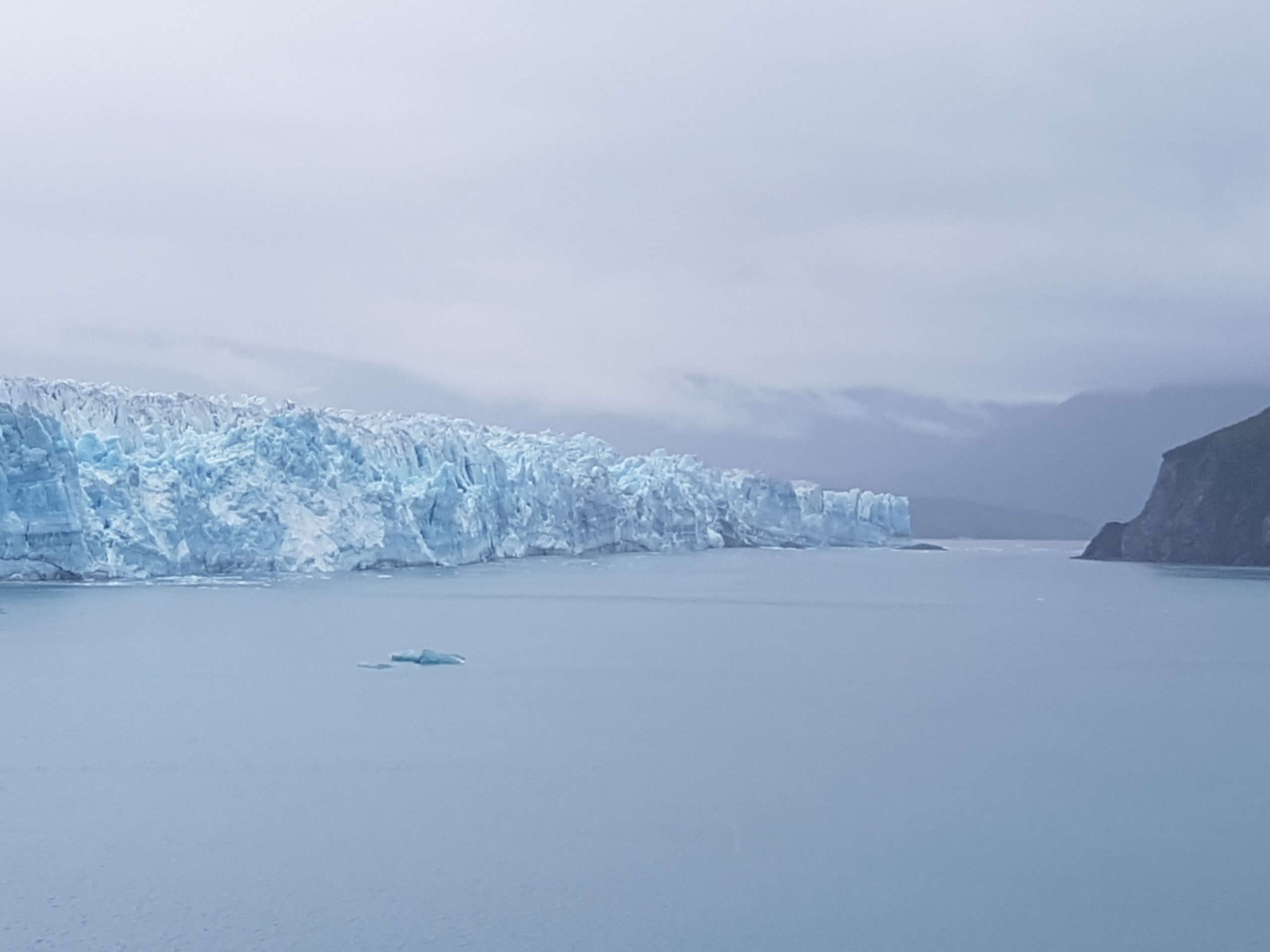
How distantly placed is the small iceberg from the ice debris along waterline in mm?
11587

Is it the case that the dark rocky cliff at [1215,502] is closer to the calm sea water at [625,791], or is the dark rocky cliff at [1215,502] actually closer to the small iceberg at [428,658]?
the calm sea water at [625,791]

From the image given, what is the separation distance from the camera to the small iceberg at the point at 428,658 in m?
16.6

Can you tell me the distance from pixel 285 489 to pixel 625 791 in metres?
21.5

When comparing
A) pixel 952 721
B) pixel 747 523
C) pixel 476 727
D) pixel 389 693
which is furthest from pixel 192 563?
pixel 747 523

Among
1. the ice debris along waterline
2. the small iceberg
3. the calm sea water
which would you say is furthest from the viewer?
the ice debris along waterline

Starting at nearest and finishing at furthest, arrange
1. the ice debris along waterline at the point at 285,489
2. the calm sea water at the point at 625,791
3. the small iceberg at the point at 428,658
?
the calm sea water at the point at 625,791
the small iceberg at the point at 428,658
the ice debris along waterline at the point at 285,489

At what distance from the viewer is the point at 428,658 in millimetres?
16609

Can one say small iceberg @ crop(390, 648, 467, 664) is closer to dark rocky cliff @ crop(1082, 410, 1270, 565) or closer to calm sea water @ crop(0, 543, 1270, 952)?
calm sea water @ crop(0, 543, 1270, 952)

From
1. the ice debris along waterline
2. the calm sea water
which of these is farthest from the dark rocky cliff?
the calm sea water

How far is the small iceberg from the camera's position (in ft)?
54.4

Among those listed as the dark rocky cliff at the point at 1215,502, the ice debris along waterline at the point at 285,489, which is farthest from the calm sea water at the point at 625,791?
the dark rocky cliff at the point at 1215,502

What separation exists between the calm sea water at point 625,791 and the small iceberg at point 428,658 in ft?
0.54

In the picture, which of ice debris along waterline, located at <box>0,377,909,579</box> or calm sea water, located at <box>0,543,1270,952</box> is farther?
ice debris along waterline, located at <box>0,377,909,579</box>

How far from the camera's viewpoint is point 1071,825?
8945mm
